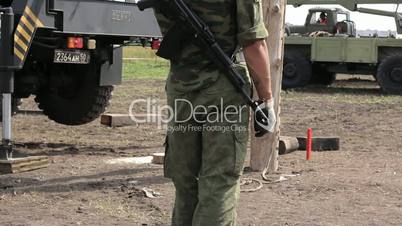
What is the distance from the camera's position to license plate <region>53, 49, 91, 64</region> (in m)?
7.50

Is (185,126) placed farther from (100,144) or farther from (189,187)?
(100,144)

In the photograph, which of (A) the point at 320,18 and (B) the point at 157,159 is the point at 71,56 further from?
(A) the point at 320,18

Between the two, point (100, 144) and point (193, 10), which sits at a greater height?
point (193, 10)

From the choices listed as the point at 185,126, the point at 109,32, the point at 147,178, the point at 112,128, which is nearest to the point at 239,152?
the point at 185,126

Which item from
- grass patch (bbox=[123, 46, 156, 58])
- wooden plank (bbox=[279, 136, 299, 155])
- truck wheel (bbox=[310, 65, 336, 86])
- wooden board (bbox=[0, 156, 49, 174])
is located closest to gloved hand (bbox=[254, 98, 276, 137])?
wooden board (bbox=[0, 156, 49, 174])

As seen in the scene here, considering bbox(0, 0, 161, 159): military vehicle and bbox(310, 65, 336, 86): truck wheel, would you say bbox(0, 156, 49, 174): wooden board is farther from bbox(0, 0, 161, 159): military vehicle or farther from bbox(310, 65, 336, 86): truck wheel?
bbox(310, 65, 336, 86): truck wheel

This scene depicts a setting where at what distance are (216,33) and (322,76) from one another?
17.8 meters

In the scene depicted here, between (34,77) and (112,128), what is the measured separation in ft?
7.06

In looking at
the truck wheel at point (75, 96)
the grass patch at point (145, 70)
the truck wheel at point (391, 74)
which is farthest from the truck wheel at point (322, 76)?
the truck wheel at point (75, 96)

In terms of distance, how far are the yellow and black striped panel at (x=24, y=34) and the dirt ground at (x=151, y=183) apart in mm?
1148

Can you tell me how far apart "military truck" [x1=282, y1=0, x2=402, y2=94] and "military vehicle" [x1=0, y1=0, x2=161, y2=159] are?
1089 centimetres

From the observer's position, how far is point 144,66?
28.5m

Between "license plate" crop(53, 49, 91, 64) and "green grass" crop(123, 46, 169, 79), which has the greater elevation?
"license plate" crop(53, 49, 91, 64)

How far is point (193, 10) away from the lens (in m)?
3.51
